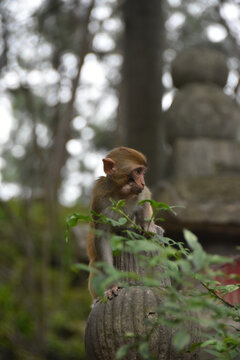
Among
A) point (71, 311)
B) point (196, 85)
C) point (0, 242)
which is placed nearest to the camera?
point (196, 85)

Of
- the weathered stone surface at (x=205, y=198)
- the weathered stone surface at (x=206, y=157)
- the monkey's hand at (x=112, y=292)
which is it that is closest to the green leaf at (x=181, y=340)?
→ the monkey's hand at (x=112, y=292)

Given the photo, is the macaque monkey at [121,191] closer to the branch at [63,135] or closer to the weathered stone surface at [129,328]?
the weathered stone surface at [129,328]

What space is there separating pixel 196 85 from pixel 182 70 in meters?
0.20

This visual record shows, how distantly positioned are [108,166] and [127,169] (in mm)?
162

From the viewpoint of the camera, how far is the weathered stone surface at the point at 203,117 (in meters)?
5.06

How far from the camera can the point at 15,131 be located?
1633cm

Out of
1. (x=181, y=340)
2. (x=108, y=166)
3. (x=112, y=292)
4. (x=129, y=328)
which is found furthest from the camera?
(x=108, y=166)

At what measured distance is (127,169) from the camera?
2.94 meters

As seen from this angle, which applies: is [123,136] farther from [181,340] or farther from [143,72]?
[181,340]

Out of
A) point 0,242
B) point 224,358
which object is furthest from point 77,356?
point 224,358

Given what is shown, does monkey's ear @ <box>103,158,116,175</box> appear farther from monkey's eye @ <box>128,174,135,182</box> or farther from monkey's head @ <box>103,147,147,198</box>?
monkey's eye @ <box>128,174,135,182</box>

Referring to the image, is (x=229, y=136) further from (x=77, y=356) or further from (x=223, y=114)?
(x=77, y=356)

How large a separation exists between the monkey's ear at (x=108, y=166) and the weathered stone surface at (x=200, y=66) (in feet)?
8.48

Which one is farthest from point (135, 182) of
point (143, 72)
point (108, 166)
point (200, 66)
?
point (143, 72)
